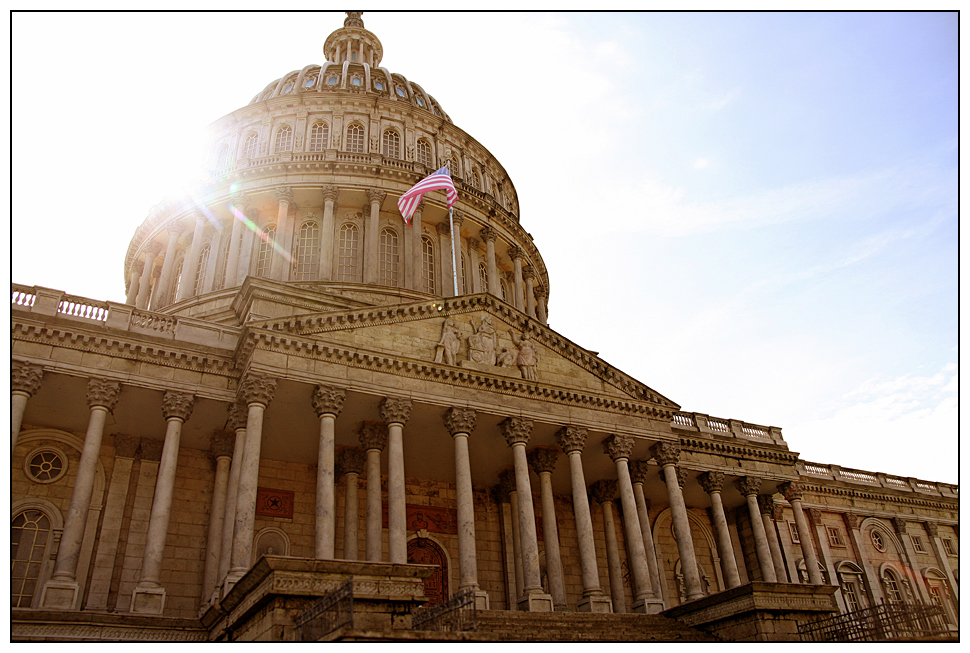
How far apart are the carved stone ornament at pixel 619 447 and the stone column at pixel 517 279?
15857 millimetres

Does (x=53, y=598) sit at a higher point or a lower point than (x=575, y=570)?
lower

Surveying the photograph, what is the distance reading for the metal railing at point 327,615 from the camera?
11.9 m

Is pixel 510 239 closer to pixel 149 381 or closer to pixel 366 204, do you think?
pixel 366 204

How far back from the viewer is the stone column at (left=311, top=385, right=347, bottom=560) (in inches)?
719

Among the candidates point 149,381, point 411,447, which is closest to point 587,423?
point 411,447

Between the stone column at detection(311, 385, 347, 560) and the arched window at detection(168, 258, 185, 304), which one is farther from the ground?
the arched window at detection(168, 258, 185, 304)

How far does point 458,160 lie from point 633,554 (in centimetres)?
2600

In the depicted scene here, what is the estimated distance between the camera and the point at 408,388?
851 inches

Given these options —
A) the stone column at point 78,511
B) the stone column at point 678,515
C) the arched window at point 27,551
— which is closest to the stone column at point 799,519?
the stone column at point 678,515

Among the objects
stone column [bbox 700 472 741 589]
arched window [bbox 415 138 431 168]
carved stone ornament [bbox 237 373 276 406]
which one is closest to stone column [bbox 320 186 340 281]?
arched window [bbox 415 138 431 168]

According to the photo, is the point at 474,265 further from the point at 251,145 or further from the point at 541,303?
the point at 251,145

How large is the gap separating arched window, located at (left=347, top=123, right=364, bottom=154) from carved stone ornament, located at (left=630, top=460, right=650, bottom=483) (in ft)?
70.9

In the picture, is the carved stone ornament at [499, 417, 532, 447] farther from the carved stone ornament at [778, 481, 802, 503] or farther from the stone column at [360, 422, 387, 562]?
the carved stone ornament at [778, 481, 802, 503]

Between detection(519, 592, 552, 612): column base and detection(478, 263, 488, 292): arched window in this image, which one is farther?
detection(478, 263, 488, 292): arched window
